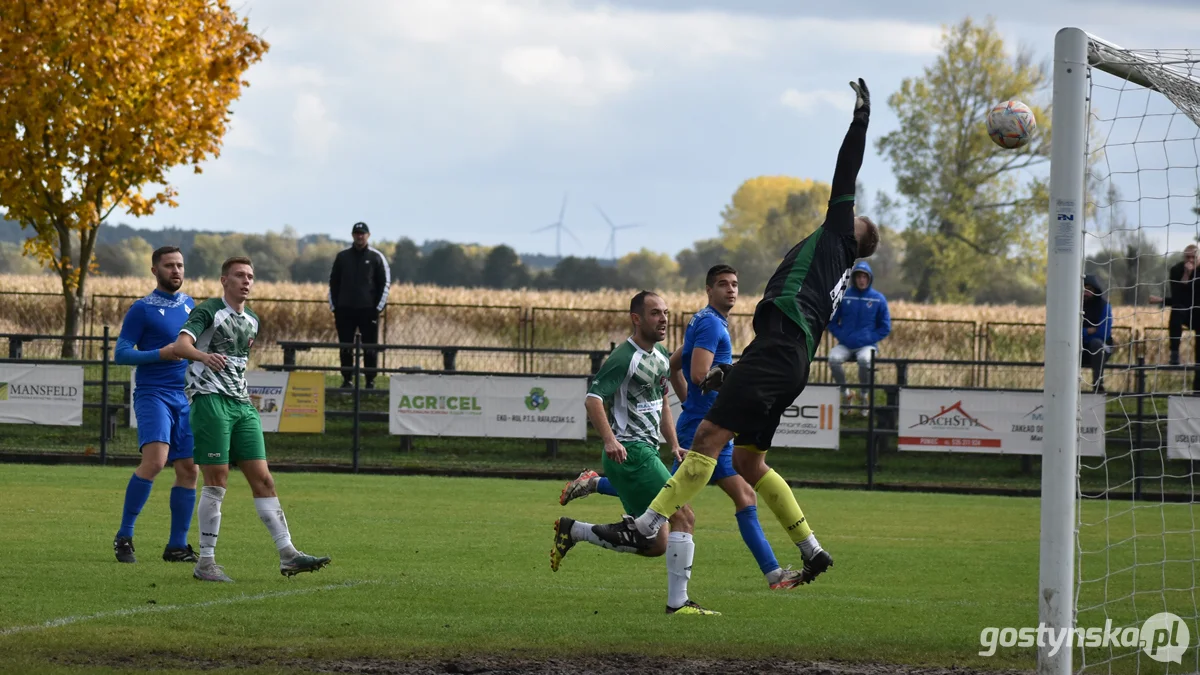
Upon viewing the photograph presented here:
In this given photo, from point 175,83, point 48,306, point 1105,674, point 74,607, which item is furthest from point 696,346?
point 48,306

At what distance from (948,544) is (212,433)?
6976 millimetres

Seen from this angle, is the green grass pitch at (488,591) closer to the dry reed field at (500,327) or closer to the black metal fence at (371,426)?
the black metal fence at (371,426)

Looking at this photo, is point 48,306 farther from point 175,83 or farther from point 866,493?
point 866,493

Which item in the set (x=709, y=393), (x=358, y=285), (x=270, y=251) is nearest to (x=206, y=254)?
(x=270, y=251)

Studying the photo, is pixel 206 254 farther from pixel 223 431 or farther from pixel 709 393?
pixel 709 393

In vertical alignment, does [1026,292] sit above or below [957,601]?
above

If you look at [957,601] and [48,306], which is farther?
[48,306]

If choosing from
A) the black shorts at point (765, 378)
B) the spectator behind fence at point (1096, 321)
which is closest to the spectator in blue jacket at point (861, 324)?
the spectator behind fence at point (1096, 321)

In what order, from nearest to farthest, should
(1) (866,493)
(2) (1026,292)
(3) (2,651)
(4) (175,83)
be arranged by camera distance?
1. (3) (2,651)
2. (1) (866,493)
3. (4) (175,83)
4. (2) (1026,292)

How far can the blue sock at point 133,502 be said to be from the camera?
32.5 feet

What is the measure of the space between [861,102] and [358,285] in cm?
1478

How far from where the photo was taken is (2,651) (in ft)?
21.6

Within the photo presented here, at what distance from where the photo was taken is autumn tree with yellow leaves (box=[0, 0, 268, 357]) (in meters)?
22.5

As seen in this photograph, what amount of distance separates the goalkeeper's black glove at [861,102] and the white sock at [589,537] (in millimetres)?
2761
